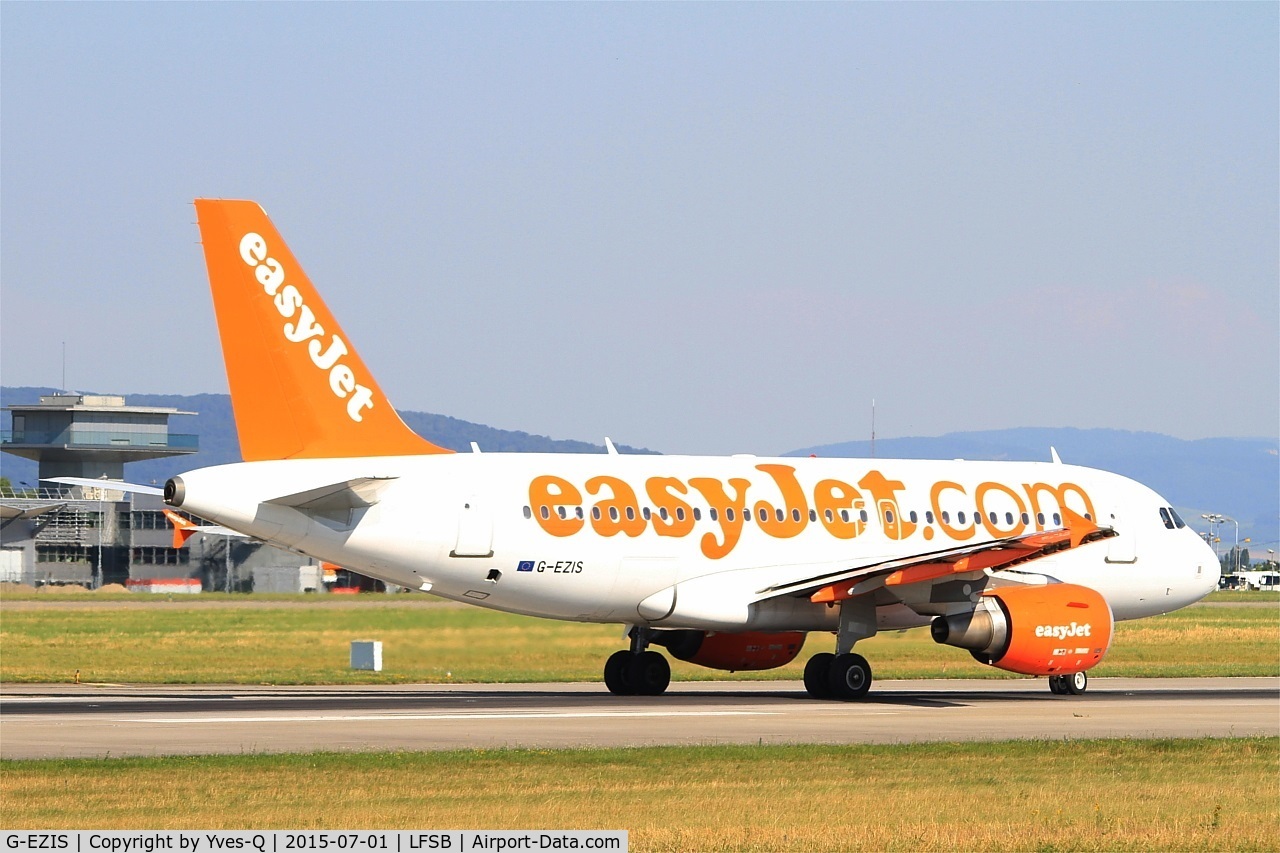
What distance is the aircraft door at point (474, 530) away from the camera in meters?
30.1

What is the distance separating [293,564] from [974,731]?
95.6 meters

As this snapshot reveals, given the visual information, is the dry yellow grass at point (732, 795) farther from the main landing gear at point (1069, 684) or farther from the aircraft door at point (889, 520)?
the main landing gear at point (1069, 684)

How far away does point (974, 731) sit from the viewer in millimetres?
25594

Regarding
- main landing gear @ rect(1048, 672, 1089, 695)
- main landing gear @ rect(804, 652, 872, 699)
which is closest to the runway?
main landing gear @ rect(1048, 672, 1089, 695)

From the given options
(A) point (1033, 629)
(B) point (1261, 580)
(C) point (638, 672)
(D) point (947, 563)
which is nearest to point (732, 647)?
(C) point (638, 672)

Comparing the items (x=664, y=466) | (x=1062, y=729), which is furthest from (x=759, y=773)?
(x=664, y=466)

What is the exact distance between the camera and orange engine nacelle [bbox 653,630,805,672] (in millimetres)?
33812

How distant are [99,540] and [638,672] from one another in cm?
9606

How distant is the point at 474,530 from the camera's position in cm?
3019

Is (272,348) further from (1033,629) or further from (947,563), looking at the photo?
(1033,629)

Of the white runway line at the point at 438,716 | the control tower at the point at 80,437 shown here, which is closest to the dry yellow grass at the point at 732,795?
the white runway line at the point at 438,716

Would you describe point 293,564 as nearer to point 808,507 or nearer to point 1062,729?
point 808,507

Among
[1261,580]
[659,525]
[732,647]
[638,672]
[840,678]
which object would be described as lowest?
[840,678]

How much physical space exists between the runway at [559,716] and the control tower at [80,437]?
102065 mm
